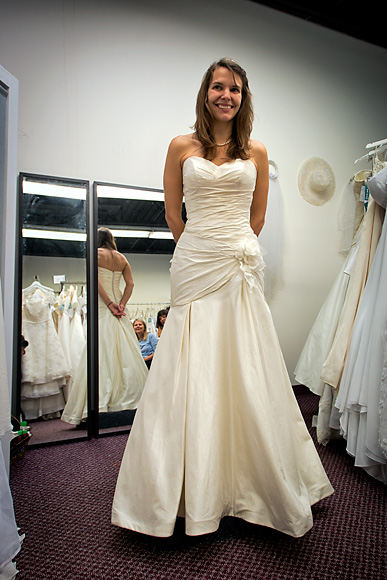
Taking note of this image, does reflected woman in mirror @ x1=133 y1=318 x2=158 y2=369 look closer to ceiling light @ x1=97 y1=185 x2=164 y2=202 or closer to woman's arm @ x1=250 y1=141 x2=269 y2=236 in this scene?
ceiling light @ x1=97 y1=185 x2=164 y2=202

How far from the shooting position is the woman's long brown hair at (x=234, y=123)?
1.58 meters

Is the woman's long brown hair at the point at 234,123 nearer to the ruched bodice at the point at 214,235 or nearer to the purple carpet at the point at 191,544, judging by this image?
the ruched bodice at the point at 214,235

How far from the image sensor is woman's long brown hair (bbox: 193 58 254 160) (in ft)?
5.17

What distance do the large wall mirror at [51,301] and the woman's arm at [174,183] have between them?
1069 mm

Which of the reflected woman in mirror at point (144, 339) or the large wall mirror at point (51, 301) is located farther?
the reflected woman in mirror at point (144, 339)

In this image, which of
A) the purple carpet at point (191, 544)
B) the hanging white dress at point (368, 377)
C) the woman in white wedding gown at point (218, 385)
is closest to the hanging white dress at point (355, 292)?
the hanging white dress at point (368, 377)

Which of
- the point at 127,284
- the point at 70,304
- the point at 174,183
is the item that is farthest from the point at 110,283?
the point at 174,183

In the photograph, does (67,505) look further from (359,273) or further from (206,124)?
(359,273)

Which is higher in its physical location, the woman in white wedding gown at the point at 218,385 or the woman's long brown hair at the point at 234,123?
the woman's long brown hair at the point at 234,123

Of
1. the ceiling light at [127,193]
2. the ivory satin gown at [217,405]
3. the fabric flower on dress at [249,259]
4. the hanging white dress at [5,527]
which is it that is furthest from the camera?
the ceiling light at [127,193]

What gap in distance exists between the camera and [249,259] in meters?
1.52

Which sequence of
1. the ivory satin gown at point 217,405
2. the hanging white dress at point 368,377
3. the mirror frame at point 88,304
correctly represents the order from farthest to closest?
the mirror frame at point 88,304, the hanging white dress at point 368,377, the ivory satin gown at point 217,405

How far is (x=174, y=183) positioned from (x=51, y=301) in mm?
1295

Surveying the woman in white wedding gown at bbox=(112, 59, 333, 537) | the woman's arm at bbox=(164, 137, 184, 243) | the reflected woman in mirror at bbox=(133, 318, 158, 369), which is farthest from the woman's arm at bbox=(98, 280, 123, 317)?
the woman in white wedding gown at bbox=(112, 59, 333, 537)
